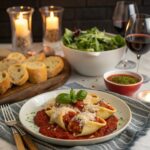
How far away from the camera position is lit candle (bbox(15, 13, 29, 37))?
5.60 feet

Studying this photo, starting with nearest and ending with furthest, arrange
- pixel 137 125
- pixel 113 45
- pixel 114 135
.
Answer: pixel 114 135 → pixel 137 125 → pixel 113 45

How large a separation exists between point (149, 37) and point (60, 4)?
51.6 inches

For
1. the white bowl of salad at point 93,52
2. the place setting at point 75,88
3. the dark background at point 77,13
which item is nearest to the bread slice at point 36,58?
the place setting at point 75,88

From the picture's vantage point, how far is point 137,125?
1.08 meters

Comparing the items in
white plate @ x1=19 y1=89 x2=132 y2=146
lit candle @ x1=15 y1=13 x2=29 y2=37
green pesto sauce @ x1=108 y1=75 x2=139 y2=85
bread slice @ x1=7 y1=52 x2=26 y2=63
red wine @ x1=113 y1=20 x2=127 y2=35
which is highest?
red wine @ x1=113 y1=20 x2=127 y2=35

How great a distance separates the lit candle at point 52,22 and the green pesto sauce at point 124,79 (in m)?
0.53

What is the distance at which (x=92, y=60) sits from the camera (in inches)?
55.1

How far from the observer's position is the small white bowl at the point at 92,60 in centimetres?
139

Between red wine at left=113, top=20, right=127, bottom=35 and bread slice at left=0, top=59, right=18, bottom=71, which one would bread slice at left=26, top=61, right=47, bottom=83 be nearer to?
bread slice at left=0, top=59, right=18, bottom=71

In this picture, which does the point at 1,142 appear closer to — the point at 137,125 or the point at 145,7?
the point at 137,125

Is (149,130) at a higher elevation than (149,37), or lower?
lower

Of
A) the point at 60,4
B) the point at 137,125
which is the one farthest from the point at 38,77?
the point at 60,4

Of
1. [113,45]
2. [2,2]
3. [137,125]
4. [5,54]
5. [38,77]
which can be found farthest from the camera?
[2,2]

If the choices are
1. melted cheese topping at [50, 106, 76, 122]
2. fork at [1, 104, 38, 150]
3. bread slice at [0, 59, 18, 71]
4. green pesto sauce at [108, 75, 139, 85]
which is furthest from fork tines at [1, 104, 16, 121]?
green pesto sauce at [108, 75, 139, 85]
